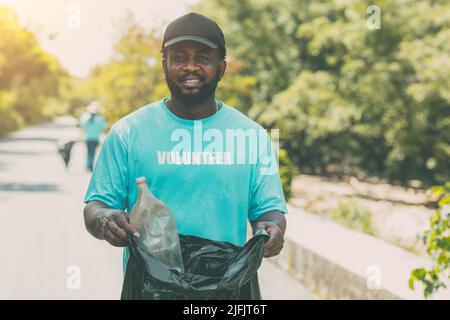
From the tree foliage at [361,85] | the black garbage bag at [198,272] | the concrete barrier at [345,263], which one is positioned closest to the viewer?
the black garbage bag at [198,272]

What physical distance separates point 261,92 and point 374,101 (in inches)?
322

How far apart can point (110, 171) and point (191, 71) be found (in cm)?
37

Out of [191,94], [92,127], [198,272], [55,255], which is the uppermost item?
[92,127]

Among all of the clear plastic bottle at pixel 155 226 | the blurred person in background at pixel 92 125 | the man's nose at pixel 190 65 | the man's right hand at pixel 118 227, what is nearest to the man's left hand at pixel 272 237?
the clear plastic bottle at pixel 155 226

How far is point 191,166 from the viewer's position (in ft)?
7.89

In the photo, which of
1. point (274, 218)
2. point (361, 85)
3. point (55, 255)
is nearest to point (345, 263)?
point (55, 255)

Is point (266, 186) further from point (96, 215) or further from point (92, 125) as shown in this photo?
point (92, 125)

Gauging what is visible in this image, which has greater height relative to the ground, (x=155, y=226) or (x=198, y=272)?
(x=155, y=226)

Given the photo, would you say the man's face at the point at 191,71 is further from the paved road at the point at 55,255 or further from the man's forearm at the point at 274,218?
the paved road at the point at 55,255

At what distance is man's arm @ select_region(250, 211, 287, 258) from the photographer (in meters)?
2.46

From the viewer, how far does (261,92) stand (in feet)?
81.4

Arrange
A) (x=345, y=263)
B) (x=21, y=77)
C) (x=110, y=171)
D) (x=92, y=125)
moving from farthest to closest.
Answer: (x=21, y=77) → (x=92, y=125) → (x=345, y=263) → (x=110, y=171)

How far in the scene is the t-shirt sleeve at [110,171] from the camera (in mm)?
2459
